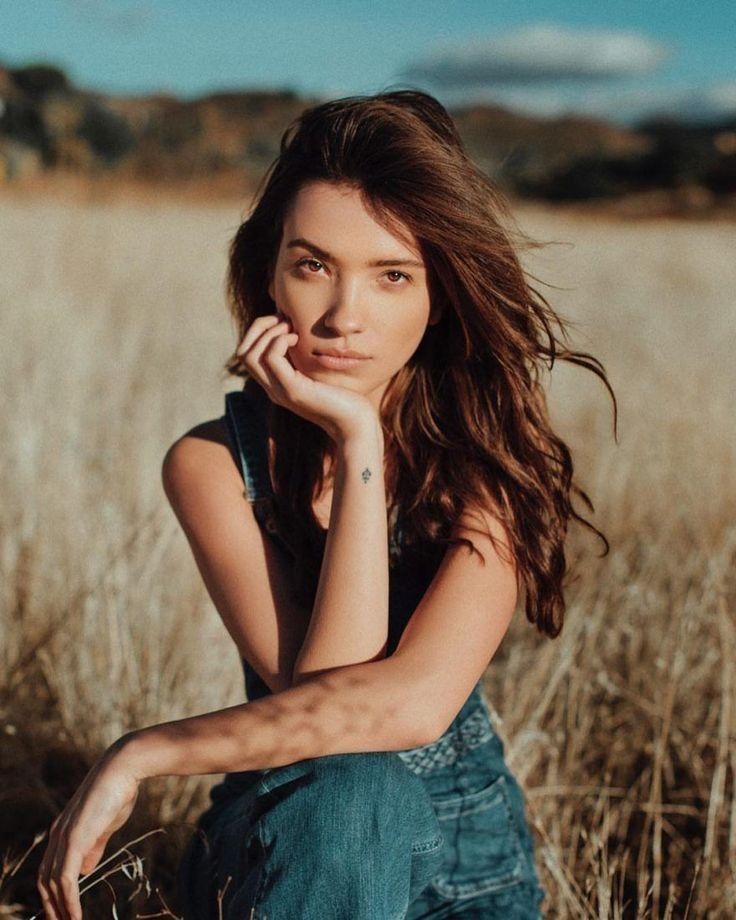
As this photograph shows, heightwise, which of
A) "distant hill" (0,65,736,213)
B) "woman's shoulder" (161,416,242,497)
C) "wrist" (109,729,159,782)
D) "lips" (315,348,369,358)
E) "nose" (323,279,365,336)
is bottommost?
"wrist" (109,729,159,782)

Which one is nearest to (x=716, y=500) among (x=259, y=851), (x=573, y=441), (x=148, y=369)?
(x=573, y=441)

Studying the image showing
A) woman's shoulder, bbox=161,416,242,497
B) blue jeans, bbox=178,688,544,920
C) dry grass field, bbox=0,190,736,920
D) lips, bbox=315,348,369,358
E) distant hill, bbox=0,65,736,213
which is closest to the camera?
blue jeans, bbox=178,688,544,920

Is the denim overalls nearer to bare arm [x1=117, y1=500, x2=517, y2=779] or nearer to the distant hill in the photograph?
bare arm [x1=117, y1=500, x2=517, y2=779]

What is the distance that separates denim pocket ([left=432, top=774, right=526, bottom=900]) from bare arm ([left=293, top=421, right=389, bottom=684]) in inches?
13.5

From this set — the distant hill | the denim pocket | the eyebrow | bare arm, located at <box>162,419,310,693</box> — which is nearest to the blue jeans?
the denim pocket

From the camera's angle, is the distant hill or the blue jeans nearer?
the blue jeans

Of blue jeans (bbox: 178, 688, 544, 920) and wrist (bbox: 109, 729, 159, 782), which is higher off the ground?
wrist (bbox: 109, 729, 159, 782)

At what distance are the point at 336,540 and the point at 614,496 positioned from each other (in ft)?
7.08

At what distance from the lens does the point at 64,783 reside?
240 cm

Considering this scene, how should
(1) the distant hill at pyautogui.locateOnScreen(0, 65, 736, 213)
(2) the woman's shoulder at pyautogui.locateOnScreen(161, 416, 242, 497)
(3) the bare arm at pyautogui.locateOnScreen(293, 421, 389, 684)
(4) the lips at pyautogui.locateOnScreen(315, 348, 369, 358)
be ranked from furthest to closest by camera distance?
(1) the distant hill at pyautogui.locateOnScreen(0, 65, 736, 213) → (2) the woman's shoulder at pyautogui.locateOnScreen(161, 416, 242, 497) → (4) the lips at pyautogui.locateOnScreen(315, 348, 369, 358) → (3) the bare arm at pyautogui.locateOnScreen(293, 421, 389, 684)

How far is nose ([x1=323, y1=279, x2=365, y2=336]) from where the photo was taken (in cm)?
164

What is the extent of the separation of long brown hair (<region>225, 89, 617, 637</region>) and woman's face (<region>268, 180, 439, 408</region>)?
0.03 m

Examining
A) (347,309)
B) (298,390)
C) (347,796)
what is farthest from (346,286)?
(347,796)

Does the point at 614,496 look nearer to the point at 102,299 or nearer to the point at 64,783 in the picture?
the point at 64,783
